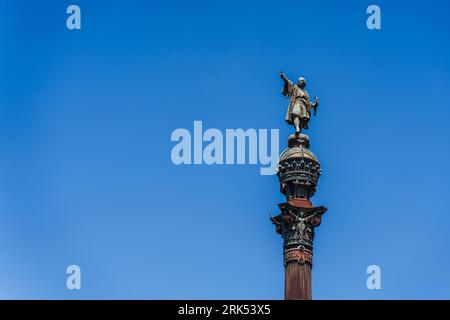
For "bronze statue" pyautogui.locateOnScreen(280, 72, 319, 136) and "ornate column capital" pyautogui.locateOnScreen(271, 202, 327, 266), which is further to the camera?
"bronze statue" pyautogui.locateOnScreen(280, 72, 319, 136)

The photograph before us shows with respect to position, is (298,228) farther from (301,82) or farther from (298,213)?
(301,82)

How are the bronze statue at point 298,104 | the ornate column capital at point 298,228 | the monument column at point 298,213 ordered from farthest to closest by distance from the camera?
the bronze statue at point 298,104, the ornate column capital at point 298,228, the monument column at point 298,213

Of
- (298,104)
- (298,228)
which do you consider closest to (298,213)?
(298,228)

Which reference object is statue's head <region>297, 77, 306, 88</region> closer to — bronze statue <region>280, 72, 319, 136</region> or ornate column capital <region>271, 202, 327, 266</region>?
bronze statue <region>280, 72, 319, 136</region>

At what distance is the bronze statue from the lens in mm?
35344

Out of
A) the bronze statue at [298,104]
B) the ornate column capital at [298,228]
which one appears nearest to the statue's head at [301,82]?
the bronze statue at [298,104]

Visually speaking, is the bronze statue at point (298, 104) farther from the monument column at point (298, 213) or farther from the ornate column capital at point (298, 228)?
the ornate column capital at point (298, 228)

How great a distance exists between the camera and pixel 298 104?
3553 cm

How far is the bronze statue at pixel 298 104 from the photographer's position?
3534 centimetres


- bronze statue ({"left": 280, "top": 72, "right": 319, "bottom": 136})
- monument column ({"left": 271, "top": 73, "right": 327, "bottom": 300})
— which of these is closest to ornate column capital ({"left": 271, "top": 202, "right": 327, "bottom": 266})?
monument column ({"left": 271, "top": 73, "right": 327, "bottom": 300})

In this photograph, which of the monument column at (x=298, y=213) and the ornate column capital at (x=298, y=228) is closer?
the monument column at (x=298, y=213)

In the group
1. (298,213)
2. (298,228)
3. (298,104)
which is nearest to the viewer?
(298,228)
